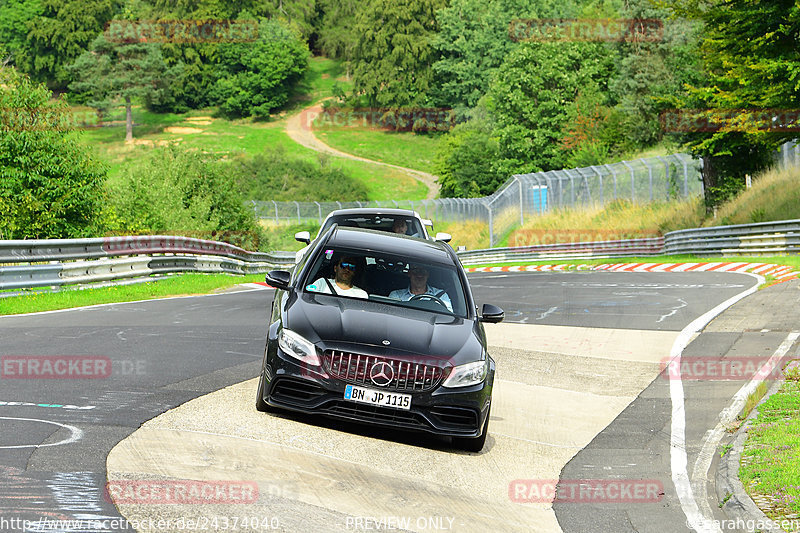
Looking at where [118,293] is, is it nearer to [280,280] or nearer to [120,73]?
[280,280]

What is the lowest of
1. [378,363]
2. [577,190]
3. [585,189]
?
[577,190]

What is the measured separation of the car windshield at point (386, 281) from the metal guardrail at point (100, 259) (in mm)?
10359

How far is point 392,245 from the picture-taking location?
948 centimetres

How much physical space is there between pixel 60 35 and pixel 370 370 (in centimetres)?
14449

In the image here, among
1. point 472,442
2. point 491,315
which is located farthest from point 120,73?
point 472,442

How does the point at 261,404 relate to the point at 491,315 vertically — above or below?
below

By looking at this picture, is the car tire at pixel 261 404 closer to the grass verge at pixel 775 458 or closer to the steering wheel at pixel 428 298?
the steering wheel at pixel 428 298

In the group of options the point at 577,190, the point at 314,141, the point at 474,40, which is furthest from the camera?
the point at 314,141

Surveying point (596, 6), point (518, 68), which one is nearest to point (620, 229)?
point (518, 68)

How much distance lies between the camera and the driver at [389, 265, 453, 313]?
8.97m

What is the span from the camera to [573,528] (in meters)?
6.35

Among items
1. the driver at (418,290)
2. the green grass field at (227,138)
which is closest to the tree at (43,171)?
the driver at (418,290)

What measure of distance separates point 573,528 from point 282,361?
2578 mm

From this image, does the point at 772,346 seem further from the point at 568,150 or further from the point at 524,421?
the point at 568,150
